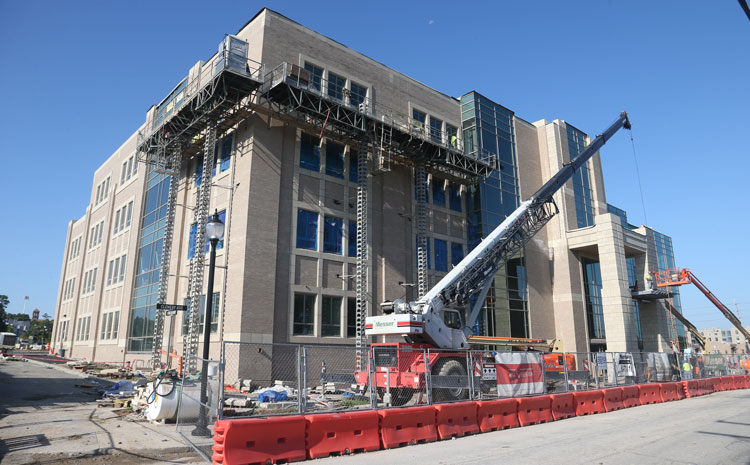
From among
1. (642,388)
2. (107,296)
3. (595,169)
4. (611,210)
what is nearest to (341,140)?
(642,388)

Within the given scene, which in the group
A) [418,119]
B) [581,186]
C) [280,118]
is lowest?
[280,118]

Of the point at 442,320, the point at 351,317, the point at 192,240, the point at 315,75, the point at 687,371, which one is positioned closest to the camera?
the point at 442,320

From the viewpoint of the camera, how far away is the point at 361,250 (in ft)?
81.3

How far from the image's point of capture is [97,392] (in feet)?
66.5

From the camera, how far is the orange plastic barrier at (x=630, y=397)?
17.1 meters

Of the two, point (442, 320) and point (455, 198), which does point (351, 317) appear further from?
point (455, 198)

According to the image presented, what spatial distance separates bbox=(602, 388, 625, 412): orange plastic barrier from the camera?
16.2 metres

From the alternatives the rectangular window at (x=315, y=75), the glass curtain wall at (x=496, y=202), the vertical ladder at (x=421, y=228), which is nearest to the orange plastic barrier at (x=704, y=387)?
the glass curtain wall at (x=496, y=202)

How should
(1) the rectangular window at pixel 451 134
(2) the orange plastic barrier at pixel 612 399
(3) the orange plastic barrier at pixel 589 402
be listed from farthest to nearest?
1. (1) the rectangular window at pixel 451 134
2. (2) the orange plastic barrier at pixel 612 399
3. (3) the orange plastic barrier at pixel 589 402

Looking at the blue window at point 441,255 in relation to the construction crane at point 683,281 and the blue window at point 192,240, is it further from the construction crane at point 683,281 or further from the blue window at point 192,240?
the construction crane at point 683,281

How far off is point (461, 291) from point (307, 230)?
8.37 meters

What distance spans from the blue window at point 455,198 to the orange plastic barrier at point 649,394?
55.7 feet

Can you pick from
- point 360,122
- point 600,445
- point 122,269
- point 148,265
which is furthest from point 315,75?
point 600,445

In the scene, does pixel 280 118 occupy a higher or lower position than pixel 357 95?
lower
